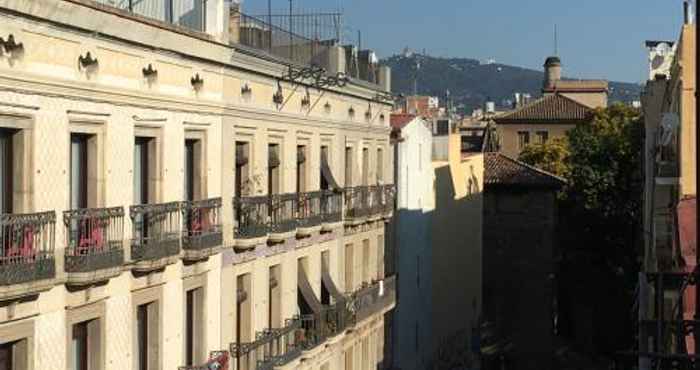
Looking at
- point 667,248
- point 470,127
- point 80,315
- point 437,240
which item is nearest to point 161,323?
point 80,315

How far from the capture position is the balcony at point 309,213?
89.7 feet

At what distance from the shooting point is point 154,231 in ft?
62.0

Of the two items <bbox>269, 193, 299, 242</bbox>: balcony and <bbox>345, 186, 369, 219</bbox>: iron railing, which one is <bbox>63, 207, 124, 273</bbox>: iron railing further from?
<bbox>345, 186, 369, 219</bbox>: iron railing

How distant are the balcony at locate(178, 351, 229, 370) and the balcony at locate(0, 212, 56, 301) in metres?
5.71

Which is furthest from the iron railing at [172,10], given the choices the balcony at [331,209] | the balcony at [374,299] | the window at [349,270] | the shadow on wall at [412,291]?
the shadow on wall at [412,291]

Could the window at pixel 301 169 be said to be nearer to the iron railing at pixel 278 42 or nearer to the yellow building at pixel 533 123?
the iron railing at pixel 278 42

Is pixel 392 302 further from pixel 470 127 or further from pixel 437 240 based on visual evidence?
pixel 470 127

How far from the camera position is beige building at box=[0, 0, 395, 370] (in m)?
15.4

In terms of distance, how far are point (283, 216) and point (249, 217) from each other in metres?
2.30

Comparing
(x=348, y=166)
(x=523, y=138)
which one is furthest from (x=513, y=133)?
(x=348, y=166)

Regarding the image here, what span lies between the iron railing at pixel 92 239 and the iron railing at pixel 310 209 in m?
10.1

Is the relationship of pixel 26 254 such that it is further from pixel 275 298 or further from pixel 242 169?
pixel 275 298

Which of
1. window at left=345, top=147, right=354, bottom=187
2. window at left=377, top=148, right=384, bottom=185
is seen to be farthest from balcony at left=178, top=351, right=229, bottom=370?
window at left=377, top=148, right=384, bottom=185

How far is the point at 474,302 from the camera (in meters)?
53.9
